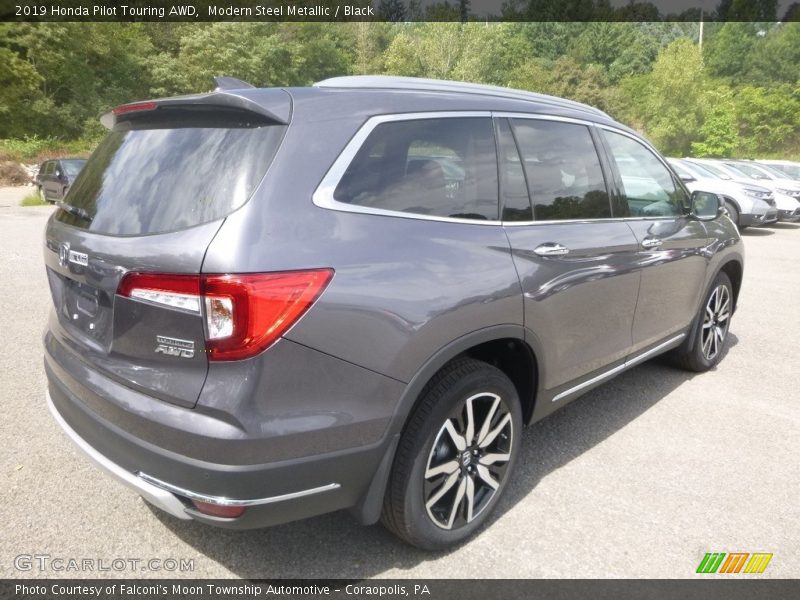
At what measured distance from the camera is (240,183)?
6.63 ft

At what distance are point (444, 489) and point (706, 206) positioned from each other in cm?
302

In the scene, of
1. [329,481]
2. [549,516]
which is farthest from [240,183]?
[549,516]

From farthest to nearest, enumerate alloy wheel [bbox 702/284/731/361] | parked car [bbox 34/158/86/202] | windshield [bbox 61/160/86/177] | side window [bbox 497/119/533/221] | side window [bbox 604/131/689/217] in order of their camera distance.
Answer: windshield [bbox 61/160/86/177], parked car [bbox 34/158/86/202], alloy wheel [bbox 702/284/731/361], side window [bbox 604/131/689/217], side window [bbox 497/119/533/221]

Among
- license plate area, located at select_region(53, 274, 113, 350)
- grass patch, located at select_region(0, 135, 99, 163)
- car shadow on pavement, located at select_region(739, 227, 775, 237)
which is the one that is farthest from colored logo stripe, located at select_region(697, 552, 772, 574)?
grass patch, located at select_region(0, 135, 99, 163)

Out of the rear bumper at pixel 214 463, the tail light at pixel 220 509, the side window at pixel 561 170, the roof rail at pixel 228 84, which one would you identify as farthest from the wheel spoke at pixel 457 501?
the roof rail at pixel 228 84

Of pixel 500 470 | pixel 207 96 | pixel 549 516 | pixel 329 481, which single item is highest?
pixel 207 96

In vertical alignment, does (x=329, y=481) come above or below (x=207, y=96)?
below

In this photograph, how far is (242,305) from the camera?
6.23 ft

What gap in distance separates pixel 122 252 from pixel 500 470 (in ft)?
6.03

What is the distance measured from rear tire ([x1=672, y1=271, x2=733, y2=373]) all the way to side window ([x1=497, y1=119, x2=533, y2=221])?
2.43 meters

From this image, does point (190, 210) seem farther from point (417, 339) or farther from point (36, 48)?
point (36, 48)

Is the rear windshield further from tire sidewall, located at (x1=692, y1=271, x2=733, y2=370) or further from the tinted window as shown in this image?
the tinted window

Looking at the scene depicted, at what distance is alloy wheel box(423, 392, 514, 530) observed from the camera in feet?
8.25

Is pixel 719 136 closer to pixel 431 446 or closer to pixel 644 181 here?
pixel 644 181
